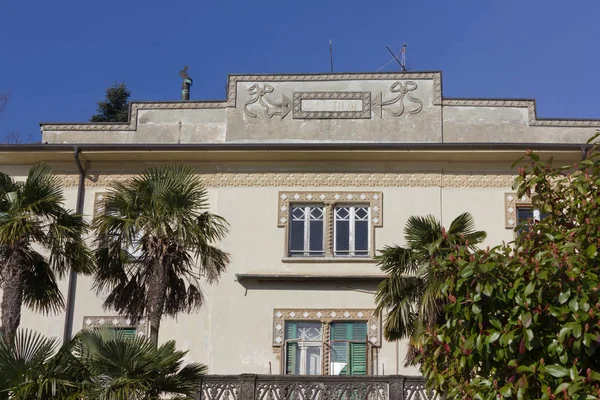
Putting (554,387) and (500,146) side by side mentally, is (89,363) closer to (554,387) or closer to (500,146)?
(554,387)

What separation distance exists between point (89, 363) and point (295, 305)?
7.57 metres

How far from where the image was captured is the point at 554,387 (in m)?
11.2

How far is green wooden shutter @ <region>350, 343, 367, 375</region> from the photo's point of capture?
21.0m

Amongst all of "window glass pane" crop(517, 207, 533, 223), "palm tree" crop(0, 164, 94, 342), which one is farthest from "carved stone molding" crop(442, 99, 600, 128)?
"palm tree" crop(0, 164, 94, 342)

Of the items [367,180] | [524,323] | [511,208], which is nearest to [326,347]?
[367,180]

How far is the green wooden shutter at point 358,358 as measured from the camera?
21.0 metres

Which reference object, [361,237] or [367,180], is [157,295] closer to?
[361,237]

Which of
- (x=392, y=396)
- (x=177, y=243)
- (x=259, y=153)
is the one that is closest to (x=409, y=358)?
(x=392, y=396)

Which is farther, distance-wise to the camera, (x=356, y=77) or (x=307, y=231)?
(x=356, y=77)

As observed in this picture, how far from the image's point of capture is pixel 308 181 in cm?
2252

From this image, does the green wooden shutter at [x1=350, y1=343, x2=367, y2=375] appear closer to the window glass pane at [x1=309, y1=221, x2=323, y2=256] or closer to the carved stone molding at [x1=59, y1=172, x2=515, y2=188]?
the window glass pane at [x1=309, y1=221, x2=323, y2=256]

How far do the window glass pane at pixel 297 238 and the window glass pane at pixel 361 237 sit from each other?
1.16 meters

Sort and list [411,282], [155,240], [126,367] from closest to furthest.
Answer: [126,367]
[155,240]
[411,282]

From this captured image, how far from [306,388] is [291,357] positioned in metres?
3.46
